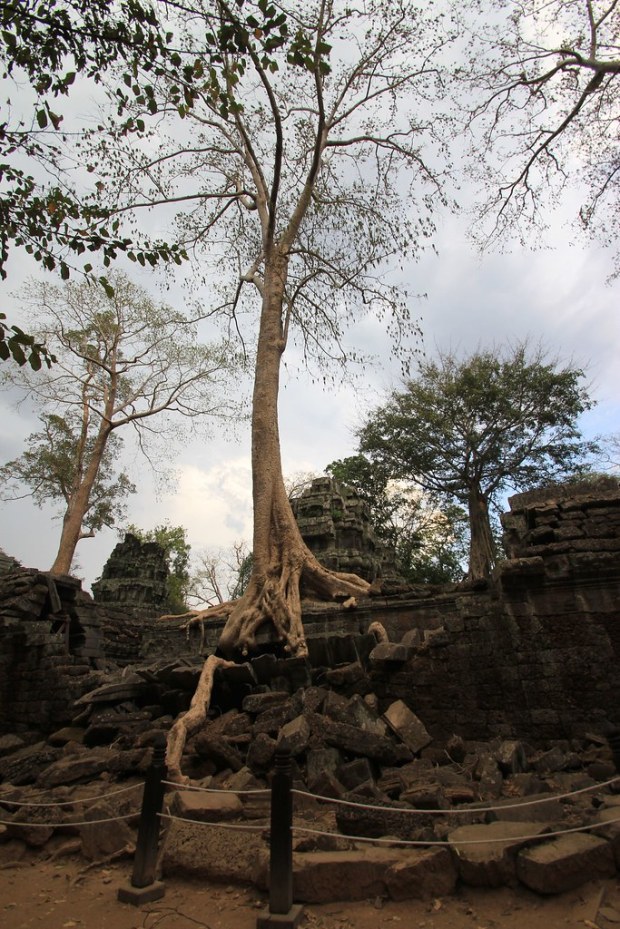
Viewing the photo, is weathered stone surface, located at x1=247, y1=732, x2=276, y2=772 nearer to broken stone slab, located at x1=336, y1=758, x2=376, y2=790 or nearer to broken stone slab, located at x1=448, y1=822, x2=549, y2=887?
broken stone slab, located at x1=336, y1=758, x2=376, y2=790

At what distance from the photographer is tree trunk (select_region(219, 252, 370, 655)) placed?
657 centimetres

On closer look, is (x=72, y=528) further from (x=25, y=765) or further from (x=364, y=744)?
(x=364, y=744)

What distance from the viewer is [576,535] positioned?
201 inches

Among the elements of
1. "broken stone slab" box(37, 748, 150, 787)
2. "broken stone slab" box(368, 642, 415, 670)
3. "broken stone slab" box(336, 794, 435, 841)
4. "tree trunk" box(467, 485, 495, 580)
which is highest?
"tree trunk" box(467, 485, 495, 580)

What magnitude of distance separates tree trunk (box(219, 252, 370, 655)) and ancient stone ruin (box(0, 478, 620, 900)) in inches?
14.0

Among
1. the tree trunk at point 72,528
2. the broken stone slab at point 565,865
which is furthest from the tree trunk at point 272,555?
the tree trunk at point 72,528

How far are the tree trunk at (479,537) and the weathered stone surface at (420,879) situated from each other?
Result: 44.1 ft

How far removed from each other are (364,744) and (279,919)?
1.79 metres

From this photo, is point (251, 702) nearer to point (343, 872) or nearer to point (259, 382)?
point (343, 872)

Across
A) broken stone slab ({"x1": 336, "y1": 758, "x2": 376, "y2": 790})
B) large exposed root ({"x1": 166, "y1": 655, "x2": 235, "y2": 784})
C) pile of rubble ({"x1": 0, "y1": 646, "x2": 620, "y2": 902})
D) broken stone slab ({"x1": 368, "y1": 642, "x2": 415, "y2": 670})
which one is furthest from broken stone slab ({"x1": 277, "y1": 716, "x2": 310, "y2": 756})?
broken stone slab ({"x1": 368, "y1": 642, "x2": 415, "y2": 670})

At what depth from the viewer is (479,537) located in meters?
16.8

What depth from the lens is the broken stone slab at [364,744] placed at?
4.11m

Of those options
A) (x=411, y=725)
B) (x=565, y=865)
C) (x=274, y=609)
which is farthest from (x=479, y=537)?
(x=565, y=865)

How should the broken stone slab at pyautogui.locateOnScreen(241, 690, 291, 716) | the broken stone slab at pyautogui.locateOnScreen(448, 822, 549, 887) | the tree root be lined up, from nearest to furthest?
1. the broken stone slab at pyautogui.locateOnScreen(448, 822, 549, 887)
2. the broken stone slab at pyautogui.locateOnScreen(241, 690, 291, 716)
3. the tree root
